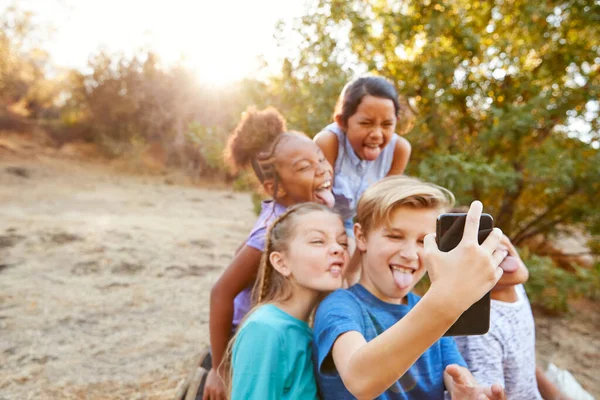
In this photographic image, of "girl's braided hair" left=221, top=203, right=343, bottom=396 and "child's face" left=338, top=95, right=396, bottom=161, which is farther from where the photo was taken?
"child's face" left=338, top=95, right=396, bottom=161

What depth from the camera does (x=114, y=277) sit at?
488 cm

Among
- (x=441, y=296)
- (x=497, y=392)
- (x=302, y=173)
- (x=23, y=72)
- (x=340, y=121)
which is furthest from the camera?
(x=23, y=72)

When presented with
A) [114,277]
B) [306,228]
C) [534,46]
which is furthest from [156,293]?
[534,46]

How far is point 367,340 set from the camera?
135 cm

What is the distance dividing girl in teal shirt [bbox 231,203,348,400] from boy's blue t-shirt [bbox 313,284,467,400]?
75mm

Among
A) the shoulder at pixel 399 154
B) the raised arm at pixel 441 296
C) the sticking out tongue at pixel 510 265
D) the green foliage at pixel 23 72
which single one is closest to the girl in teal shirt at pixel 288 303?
the raised arm at pixel 441 296

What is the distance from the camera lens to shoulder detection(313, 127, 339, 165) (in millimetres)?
2439

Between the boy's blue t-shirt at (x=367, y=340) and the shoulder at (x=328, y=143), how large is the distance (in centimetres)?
107

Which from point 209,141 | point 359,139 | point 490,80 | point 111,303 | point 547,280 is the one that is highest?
point 490,80

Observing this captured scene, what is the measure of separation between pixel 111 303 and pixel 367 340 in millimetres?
3484

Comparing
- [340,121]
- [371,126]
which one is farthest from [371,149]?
[340,121]

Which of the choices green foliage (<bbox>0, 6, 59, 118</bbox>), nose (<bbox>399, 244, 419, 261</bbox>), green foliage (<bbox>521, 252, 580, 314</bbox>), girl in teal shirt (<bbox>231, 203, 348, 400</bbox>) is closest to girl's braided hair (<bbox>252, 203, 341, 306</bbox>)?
girl in teal shirt (<bbox>231, 203, 348, 400</bbox>)

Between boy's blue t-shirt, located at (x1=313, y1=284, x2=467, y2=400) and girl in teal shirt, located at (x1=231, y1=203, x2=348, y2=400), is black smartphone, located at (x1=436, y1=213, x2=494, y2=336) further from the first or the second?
girl in teal shirt, located at (x1=231, y1=203, x2=348, y2=400)

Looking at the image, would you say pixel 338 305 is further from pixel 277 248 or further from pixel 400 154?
pixel 400 154
